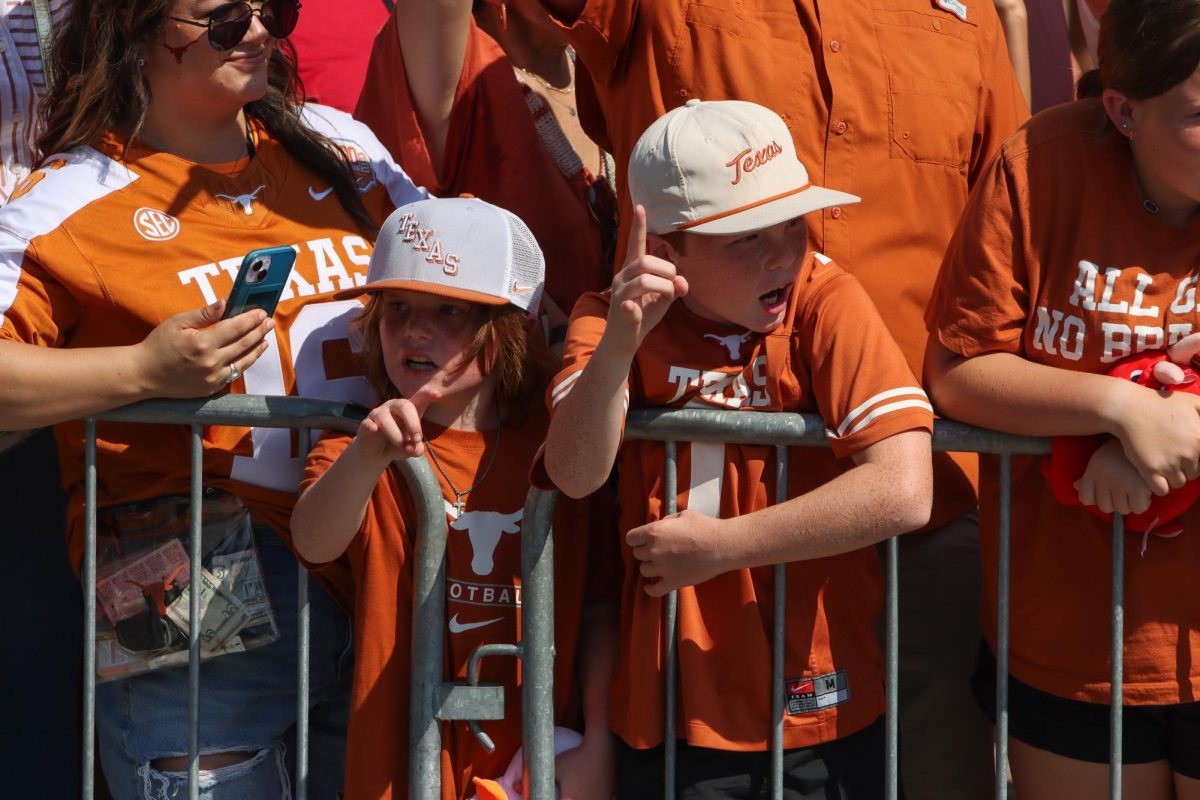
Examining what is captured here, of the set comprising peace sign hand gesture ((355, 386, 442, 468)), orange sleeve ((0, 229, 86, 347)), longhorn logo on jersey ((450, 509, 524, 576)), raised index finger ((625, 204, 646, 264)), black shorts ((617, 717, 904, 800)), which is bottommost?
black shorts ((617, 717, 904, 800))

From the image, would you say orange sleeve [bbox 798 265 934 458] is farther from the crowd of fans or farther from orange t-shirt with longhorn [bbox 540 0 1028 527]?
orange t-shirt with longhorn [bbox 540 0 1028 527]

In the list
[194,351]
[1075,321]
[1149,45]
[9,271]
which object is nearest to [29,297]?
[9,271]

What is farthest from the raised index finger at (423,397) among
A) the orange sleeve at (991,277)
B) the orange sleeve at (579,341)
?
the orange sleeve at (991,277)

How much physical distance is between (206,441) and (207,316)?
0.31 m

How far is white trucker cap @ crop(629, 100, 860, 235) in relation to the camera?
2.83 m

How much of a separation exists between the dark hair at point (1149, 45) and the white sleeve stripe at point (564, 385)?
1174 millimetres

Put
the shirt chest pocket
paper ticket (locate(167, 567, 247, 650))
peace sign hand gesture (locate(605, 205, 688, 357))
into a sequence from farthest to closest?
1. the shirt chest pocket
2. paper ticket (locate(167, 567, 247, 650))
3. peace sign hand gesture (locate(605, 205, 688, 357))

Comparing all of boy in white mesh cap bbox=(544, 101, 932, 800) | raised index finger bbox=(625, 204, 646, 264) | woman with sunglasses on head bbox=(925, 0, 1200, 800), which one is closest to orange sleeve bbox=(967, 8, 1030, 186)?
woman with sunglasses on head bbox=(925, 0, 1200, 800)

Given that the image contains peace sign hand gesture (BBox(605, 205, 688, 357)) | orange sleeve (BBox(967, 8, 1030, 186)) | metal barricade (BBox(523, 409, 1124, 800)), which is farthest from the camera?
orange sleeve (BBox(967, 8, 1030, 186))

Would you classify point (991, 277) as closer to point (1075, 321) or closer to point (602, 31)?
point (1075, 321)

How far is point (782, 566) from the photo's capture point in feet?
9.38

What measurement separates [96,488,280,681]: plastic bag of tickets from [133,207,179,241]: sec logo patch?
540mm

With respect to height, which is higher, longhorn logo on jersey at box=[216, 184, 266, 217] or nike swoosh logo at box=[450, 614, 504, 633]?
longhorn logo on jersey at box=[216, 184, 266, 217]

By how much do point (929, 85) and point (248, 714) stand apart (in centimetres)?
198
